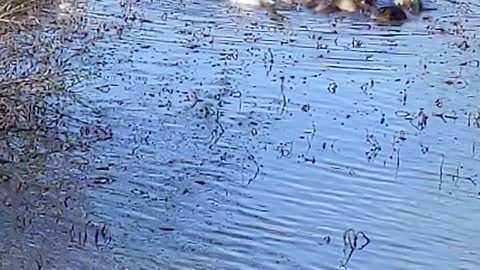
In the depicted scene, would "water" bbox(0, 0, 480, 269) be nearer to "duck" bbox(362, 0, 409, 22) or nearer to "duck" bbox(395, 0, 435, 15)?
"duck" bbox(362, 0, 409, 22)

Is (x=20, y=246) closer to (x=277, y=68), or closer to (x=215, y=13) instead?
(x=277, y=68)

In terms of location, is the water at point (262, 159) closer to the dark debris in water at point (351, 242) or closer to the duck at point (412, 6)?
the dark debris in water at point (351, 242)

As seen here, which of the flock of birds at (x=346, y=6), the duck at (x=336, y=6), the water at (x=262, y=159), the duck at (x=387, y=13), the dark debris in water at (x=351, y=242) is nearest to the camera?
the dark debris in water at (x=351, y=242)

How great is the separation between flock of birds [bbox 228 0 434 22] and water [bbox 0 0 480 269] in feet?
6.55

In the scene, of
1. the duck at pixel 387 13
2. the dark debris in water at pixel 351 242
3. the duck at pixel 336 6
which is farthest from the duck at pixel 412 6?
the dark debris in water at pixel 351 242

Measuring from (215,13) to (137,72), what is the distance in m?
4.84

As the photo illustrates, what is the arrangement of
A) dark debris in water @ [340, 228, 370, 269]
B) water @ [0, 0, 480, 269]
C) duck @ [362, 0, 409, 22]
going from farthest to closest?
1. duck @ [362, 0, 409, 22]
2. water @ [0, 0, 480, 269]
3. dark debris in water @ [340, 228, 370, 269]

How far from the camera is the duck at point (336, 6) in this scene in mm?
19484

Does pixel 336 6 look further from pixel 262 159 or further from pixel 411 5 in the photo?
pixel 262 159

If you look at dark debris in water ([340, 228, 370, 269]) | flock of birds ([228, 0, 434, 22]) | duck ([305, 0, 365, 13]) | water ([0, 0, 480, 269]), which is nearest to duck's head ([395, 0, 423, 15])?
flock of birds ([228, 0, 434, 22])

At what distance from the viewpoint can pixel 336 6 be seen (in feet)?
64.1

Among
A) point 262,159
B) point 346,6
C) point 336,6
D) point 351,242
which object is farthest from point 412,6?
point 351,242

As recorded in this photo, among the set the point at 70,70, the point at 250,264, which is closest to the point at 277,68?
the point at 70,70

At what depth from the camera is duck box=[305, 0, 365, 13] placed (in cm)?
1948
